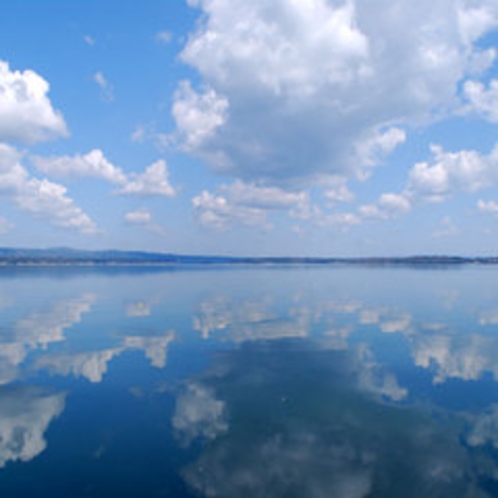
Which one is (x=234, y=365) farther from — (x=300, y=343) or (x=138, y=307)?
(x=138, y=307)

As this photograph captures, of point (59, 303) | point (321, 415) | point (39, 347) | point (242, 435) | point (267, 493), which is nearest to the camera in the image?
point (267, 493)

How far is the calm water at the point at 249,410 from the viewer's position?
11445 mm

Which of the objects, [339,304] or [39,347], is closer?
[39,347]

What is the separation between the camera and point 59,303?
47281 millimetres

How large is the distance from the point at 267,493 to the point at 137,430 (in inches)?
203

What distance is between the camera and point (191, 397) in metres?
17.4

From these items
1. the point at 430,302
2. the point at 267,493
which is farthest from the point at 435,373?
the point at 430,302

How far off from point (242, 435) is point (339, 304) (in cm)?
3434

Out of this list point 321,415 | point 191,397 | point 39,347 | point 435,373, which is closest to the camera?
point 321,415

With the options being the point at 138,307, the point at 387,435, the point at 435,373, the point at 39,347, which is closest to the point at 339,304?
the point at 138,307

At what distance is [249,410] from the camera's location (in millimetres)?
16000

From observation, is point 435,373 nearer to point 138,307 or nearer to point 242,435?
point 242,435

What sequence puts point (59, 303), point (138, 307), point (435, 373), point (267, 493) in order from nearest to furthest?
point (267, 493), point (435, 373), point (138, 307), point (59, 303)

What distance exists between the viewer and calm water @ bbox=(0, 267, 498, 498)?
11.4 metres
